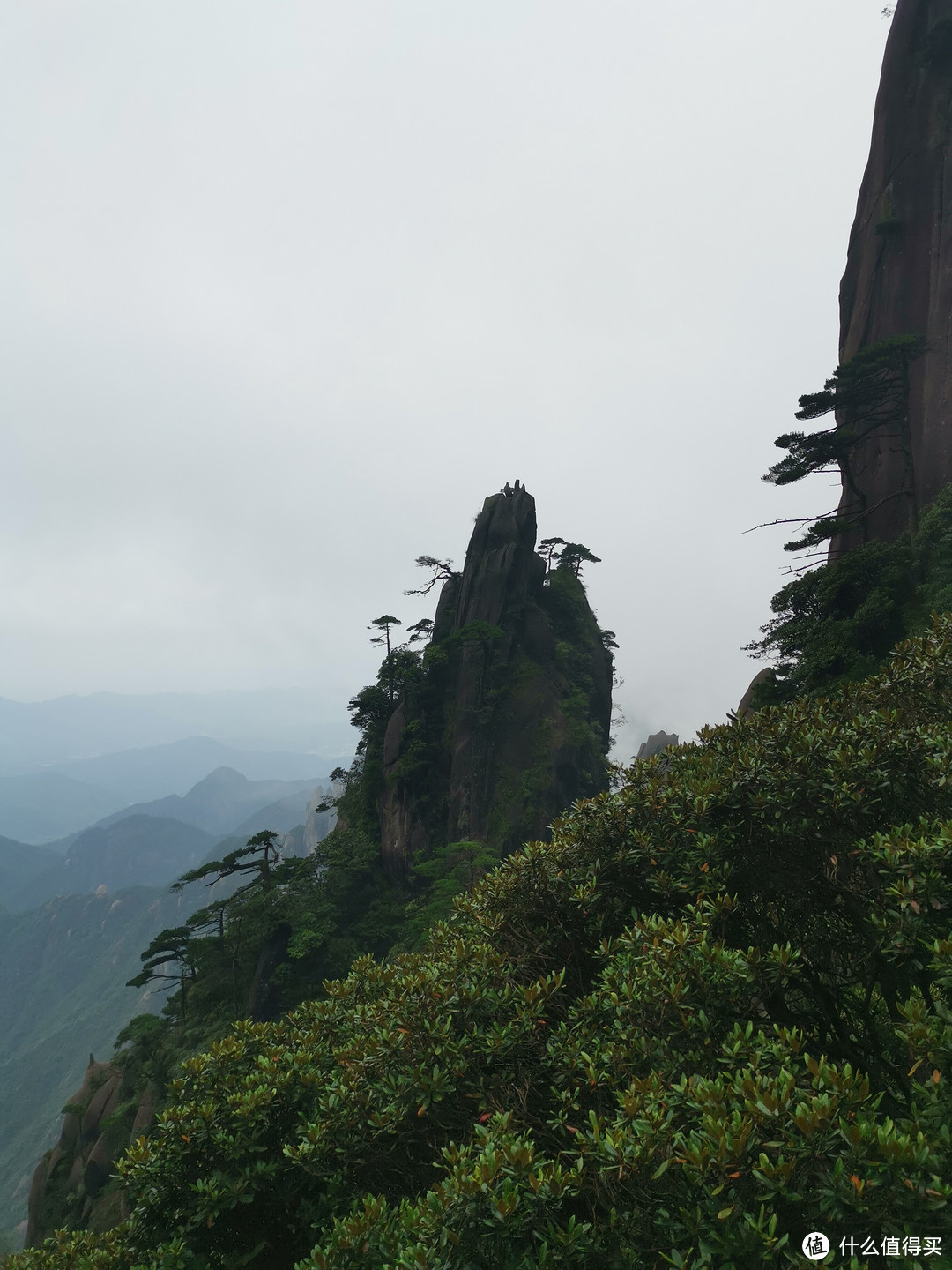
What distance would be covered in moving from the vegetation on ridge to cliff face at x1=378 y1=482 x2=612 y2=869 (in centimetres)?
2014

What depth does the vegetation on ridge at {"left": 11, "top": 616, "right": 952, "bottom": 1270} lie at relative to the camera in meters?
2.97

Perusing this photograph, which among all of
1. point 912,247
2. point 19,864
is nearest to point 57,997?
point 19,864

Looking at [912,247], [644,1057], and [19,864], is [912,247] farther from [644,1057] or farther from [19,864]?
[19,864]

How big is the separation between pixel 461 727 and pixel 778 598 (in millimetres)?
15403

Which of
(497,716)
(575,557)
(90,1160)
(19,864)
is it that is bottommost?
(19,864)

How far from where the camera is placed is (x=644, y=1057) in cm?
415

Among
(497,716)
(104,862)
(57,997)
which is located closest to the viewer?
(497,716)

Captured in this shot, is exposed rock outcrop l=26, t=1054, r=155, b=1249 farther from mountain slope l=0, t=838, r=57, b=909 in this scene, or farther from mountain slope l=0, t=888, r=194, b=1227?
mountain slope l=0, t=838, r=57, b=909

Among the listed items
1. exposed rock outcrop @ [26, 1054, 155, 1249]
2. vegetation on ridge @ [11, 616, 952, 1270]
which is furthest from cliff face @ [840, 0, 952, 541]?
exposed rock outcrop @ [26, 1054, 155, 1249]

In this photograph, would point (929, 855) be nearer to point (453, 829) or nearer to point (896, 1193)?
point (896, 1193)

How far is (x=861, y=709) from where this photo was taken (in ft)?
23.4

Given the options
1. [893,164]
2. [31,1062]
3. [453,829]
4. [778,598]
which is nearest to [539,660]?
[453,829]

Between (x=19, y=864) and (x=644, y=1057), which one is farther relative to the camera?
(x=19, y=864)

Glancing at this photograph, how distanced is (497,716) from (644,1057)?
25.0 meters
